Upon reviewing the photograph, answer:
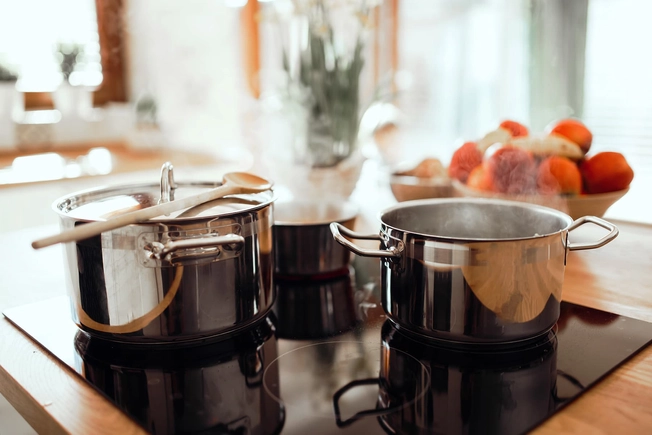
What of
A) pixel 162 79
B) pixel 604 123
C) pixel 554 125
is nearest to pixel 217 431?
pixel 554 125

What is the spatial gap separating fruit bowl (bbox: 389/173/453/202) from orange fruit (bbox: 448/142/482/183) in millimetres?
28

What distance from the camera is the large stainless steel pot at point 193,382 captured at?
42 centimetres

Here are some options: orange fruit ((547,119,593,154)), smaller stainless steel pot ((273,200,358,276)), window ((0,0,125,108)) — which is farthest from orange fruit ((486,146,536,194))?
window ((0,0,125,108))

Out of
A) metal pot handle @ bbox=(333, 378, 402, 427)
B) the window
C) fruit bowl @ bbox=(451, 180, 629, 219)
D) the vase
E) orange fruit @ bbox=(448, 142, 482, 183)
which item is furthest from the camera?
the window

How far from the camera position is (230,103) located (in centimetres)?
279

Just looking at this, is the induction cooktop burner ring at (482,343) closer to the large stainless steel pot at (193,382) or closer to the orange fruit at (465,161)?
the large stainless steel pot at (193,382)

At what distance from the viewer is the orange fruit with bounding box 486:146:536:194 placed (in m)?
0.85

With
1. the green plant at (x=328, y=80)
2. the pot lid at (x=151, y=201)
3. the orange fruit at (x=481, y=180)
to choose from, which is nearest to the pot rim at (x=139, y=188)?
the pot lid at (x=151, y=201)

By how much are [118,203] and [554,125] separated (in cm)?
73

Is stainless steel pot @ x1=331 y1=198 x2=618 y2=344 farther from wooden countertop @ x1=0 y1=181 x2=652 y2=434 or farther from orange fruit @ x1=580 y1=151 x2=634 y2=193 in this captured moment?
orange fruit @ x1=580 y1=151 x2=634 y2=193

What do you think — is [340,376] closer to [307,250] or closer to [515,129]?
[307,250]

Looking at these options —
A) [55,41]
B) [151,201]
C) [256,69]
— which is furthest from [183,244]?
[256,69]

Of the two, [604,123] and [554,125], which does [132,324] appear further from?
[604,123]

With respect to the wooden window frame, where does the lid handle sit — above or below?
below
